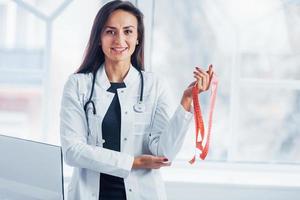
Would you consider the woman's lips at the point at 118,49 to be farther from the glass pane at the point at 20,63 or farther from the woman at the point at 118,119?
the glass pane at the point at 20,63

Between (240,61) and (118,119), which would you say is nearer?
(118,119)

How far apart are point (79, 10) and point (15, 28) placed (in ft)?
1.07

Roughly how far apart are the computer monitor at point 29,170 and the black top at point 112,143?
0.60 m

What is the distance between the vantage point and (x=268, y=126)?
2.15 metres

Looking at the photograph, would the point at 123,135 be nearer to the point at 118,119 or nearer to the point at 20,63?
the point at 118,119

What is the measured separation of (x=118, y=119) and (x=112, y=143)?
3.4 inches

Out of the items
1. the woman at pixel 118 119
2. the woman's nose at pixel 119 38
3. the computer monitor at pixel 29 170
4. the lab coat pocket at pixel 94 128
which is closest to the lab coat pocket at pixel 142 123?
the woman at pixel 118 119

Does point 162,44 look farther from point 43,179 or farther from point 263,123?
point 43,179

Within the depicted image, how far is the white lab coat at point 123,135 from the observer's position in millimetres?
1359

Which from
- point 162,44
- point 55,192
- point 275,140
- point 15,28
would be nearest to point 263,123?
point 275,140

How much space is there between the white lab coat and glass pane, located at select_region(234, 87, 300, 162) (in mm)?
789

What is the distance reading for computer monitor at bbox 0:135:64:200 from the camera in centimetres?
78

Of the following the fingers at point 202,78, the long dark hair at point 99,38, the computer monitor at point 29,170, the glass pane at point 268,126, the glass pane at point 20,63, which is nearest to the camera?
the computer monitor at point 29,170

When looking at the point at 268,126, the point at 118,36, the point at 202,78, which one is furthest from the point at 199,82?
the point at 268,126
